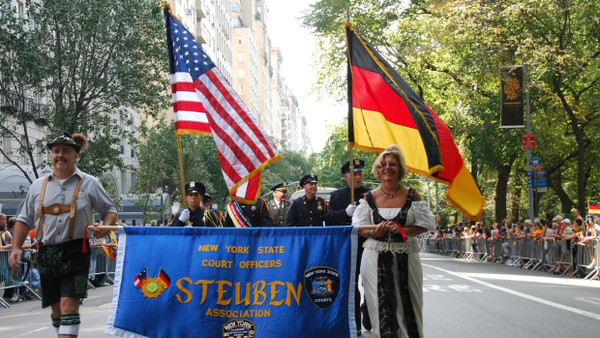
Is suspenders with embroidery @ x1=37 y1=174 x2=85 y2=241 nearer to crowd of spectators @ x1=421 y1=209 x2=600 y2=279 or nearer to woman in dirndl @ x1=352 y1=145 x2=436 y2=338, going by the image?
woman in dirndl @ x1=352 y1=145 x2=436 y2=338

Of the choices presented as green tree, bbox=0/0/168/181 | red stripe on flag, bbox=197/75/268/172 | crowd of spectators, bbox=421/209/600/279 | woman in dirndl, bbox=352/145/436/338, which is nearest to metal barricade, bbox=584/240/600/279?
crowd of spectators, bbox=421/209/600/279

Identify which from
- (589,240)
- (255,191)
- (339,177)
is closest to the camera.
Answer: (255,191)

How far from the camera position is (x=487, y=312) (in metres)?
11.5

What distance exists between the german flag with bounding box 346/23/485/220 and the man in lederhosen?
8.52 ft

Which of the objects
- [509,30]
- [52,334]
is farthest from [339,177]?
[52,334]

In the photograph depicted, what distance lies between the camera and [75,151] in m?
6.87

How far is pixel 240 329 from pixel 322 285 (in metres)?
0.76

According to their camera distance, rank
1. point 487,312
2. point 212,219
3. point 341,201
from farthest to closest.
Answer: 1. point 487,312
2. point 212,219
3. point 341,201

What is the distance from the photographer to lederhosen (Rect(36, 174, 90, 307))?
655 cm

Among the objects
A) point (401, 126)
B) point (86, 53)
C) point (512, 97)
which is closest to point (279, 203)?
point (401, 126)

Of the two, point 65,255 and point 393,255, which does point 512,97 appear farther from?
point 65,255

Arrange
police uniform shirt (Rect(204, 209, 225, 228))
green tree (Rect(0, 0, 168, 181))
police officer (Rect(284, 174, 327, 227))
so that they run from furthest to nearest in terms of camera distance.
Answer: green tree (Rect(0, 0, 168, 181)) < police uniform shirt (Rect(204, 209, 225, 228)) < police officer (Rect(284, 174, 327, 227))

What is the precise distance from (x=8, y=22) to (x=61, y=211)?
68.6 feet

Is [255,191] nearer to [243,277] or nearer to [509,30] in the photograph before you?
[243,277]
